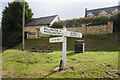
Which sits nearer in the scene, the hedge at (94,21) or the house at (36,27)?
the hedge at (94,21)

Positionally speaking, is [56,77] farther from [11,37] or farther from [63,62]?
[11,37]

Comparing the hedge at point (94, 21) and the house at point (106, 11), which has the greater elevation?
the house at point (106, 11)

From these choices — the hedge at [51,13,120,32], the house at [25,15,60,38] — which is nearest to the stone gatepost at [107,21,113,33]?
the hedge at [51,13,120,32]

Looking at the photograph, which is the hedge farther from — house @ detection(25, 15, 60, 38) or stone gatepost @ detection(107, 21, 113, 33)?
house @ detection(25, 15, 60, 38)

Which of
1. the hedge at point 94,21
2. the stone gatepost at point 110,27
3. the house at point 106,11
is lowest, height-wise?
the stone gatepost at point 110,27

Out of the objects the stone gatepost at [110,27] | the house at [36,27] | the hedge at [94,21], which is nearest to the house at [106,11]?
the hedge at [94,21]

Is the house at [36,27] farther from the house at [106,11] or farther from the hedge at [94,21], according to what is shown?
the house at [106,11]

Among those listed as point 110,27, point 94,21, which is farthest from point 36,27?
point 110,27

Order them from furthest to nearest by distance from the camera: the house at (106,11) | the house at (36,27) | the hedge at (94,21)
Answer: the house at (106,11) < the house at (36,27) < the hedge at (94,21)

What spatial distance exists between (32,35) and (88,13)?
63.6 feet

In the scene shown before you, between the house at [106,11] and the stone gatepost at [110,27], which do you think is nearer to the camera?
the stone gatepost at [110,27]

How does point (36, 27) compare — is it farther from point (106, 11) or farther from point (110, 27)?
point (106, 11)

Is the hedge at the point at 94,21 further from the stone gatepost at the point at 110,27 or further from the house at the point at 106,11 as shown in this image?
the house at the point at 106,11

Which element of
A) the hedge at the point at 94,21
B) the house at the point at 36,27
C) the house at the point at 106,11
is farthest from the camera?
the house at the point at 106,11
